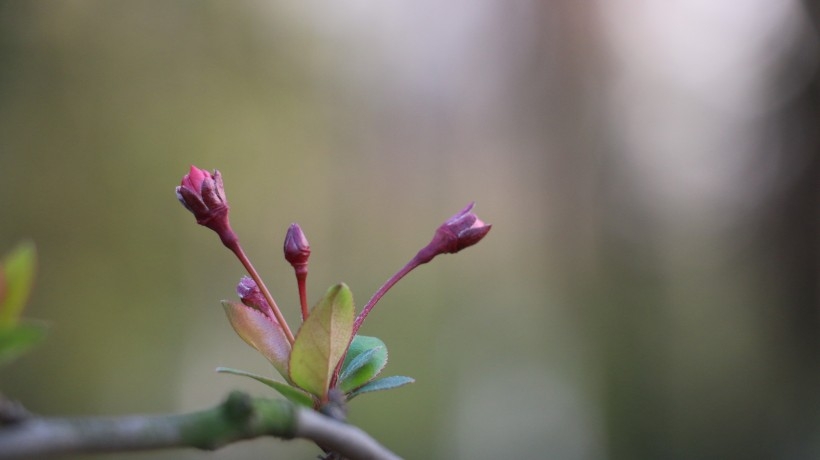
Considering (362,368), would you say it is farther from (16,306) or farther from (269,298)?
(16,306)

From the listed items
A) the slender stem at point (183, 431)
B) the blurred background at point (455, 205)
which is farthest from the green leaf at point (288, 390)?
the blurred background at point (455, 205)

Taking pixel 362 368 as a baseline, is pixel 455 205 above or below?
above

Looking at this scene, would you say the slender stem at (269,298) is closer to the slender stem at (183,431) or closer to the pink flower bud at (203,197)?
the pink flower bud at (203,197)

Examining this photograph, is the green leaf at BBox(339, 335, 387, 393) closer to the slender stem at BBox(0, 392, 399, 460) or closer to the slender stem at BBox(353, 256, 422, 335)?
the slender stem at BBox(353, 256, 422, 335)

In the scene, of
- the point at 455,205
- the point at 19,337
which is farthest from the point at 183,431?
the point at 455,205

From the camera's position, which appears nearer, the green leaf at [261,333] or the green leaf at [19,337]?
the green leaf at [19,337]

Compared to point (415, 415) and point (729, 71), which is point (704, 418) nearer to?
point (415, 415)
